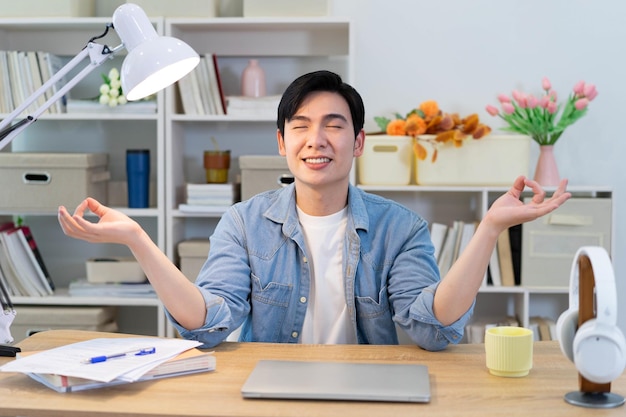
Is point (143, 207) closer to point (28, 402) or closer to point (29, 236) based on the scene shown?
point (29, 236)

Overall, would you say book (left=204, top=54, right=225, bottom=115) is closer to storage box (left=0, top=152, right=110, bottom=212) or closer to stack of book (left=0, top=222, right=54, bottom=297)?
storage box (left=0, top=152, right=110, bottom=212)

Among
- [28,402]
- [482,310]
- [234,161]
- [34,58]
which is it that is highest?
[34,58]

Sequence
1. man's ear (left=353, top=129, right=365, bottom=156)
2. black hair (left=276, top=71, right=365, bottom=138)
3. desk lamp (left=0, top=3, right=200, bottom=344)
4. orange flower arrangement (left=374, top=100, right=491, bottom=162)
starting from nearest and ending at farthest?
desk lamp (left=0, top=3, right=200, bottom=344), black hair (left=276, top=71, right=365, bottom=138), man's ear (left=353, top=129, right=365, bottom=156), orange flower arrangement (left=374, top=100, right=491, bottom=162)

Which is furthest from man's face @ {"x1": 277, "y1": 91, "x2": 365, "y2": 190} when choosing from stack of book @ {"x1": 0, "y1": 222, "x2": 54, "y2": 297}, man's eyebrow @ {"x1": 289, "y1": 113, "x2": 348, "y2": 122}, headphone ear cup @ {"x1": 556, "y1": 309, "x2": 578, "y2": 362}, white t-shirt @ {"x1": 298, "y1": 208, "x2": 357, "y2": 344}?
stack of book @ {"x1": 0, "y1": 222, "x2": 54, "y2": 297}

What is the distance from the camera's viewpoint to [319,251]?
7.11 feet

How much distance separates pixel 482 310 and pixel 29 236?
6.21ft

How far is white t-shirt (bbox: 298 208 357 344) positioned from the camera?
6.98 ft

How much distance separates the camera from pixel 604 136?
370 centimetres

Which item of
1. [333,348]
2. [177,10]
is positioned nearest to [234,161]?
[177,10]

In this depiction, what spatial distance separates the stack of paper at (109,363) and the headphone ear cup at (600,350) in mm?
661

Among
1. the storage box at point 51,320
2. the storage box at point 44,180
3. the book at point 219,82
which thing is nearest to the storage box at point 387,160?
the book at point 219,82

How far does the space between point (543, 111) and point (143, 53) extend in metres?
2.07

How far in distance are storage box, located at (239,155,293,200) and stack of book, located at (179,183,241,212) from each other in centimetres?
6

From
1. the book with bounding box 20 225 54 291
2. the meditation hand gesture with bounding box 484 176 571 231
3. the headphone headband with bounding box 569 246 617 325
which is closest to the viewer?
the headphone headband with bounding box 569 246 617 325
